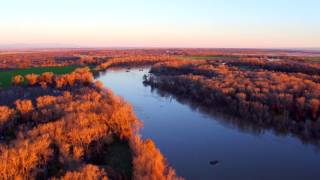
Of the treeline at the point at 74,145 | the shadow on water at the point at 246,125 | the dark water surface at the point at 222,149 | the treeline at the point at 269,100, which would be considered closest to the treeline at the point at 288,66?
the treeline at the point at 269,100

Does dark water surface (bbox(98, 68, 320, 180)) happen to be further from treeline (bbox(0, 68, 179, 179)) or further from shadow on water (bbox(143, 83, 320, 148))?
treeline (bbox(0, 68, 179, 179))

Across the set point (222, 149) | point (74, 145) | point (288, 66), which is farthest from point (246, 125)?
point (288, 66)

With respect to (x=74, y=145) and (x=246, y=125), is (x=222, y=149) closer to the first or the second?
(x=246, y=125)

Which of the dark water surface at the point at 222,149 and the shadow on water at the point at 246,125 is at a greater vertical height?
the shadow on water at the point at 246,125

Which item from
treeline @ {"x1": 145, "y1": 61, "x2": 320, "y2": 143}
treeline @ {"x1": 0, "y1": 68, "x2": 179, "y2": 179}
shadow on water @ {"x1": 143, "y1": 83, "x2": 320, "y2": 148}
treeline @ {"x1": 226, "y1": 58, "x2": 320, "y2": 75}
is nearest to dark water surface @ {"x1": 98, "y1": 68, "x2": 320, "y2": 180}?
shadow on water @ {"x1": 143, "y1": 83, "x2": 320, "y2": 148}

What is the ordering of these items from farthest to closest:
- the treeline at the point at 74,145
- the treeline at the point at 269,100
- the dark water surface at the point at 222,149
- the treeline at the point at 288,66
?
the treeline at the point at 288,66 → the treeline at the point at 269,100 → the dark water surface at the point at 222,149 → the treeline at the point at 74,145

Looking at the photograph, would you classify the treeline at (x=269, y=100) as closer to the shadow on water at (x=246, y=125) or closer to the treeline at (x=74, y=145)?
the shadow on water at (x=246, y=125)

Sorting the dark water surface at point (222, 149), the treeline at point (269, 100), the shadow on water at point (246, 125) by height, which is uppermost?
the treeline at point (269, 100)

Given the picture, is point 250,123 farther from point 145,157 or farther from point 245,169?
point 145,157
